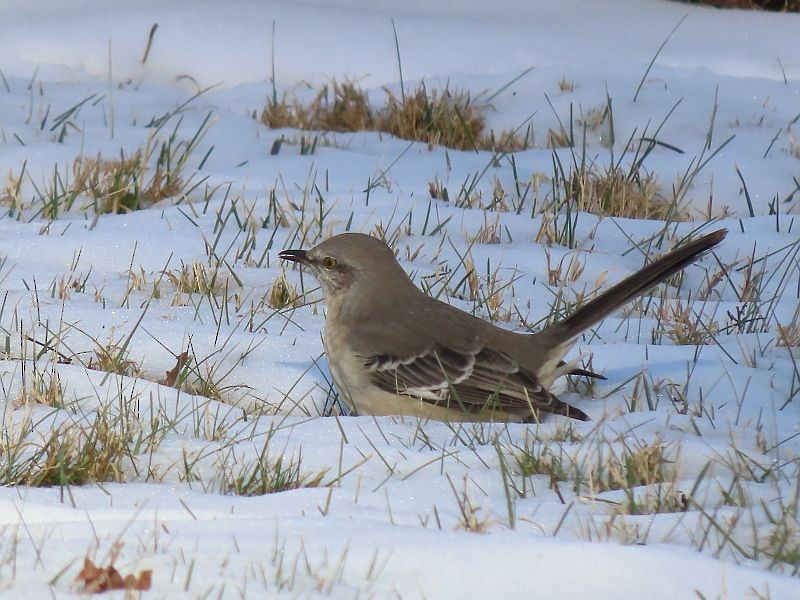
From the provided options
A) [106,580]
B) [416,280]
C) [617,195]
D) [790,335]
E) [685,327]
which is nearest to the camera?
[106,580]

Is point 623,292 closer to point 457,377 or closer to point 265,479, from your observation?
point 457,377

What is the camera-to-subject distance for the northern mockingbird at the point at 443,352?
5281mm

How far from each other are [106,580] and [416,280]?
3922mm

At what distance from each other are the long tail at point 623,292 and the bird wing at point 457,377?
0.87 ft

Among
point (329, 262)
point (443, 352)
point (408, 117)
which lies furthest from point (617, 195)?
point (443, 352)

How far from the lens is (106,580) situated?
2895 mm

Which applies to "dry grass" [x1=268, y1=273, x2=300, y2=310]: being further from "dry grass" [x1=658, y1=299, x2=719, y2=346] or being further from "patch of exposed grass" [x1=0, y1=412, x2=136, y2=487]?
"patch of exposed grass" [x1=0, y1=412, x2=136, y2=487]

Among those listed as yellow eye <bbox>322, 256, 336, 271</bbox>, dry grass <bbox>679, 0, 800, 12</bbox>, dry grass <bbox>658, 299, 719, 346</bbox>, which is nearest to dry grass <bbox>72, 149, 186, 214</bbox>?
yellow eye <bbox>322, 256, 336, 271</bbox>

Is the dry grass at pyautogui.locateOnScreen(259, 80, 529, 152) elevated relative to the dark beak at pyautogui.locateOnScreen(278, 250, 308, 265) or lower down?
elevated

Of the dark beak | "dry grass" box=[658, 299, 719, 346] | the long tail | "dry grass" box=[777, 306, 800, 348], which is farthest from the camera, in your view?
the dark beak

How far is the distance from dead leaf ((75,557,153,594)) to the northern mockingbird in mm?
2306

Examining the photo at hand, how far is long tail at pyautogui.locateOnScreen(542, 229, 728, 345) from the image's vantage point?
5.39 m

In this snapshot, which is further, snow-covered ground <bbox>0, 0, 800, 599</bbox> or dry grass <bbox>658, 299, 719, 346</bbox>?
dry grass <bbox>658, 299, 719, 346</bbox>

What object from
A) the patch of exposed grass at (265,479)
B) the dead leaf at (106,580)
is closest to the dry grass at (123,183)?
the patch of exposed grass at (265,479)
